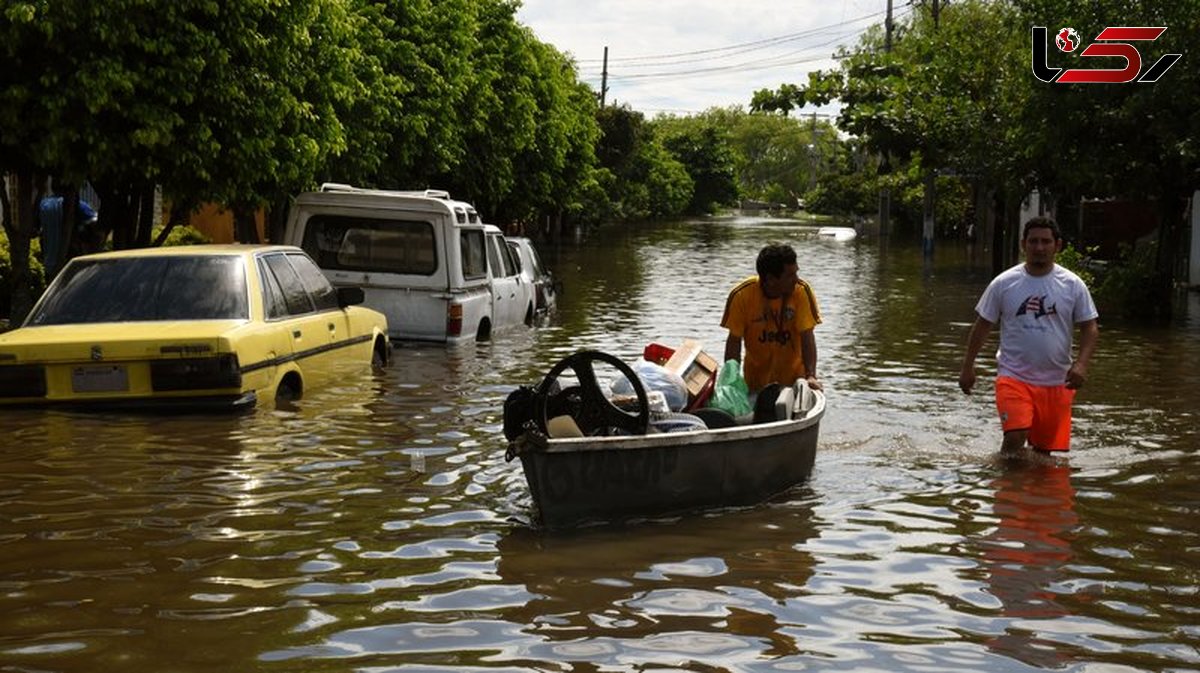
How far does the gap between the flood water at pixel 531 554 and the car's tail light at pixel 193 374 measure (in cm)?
34

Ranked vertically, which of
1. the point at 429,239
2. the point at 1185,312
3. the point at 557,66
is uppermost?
the point at 557,66

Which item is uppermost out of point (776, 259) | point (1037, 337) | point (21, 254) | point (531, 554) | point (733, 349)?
point (776, 259)

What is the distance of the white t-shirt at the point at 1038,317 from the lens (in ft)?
32.1

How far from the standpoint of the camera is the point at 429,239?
17.1 meters

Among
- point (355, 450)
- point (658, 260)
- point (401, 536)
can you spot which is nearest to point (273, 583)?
point (401, 536)

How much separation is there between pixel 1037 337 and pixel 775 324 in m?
1.72

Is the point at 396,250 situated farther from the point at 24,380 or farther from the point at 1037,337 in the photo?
the point at 1037,337

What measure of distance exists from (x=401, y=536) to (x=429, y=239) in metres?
9.20

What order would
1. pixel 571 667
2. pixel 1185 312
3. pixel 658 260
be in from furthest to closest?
pixel 658 260, pixel 1185 312, pixel 571 667

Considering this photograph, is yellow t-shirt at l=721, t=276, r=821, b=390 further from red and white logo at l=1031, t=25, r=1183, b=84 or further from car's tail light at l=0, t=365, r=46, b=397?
red and white logo at l=1031, t=25, r=1183, b=84

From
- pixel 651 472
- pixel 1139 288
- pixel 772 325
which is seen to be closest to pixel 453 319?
pixel 772 325

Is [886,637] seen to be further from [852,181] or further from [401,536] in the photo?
[852,181]

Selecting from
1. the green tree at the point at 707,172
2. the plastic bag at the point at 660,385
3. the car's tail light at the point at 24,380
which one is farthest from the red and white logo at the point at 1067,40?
the green tree at the point at 707,172

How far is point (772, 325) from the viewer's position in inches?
414
